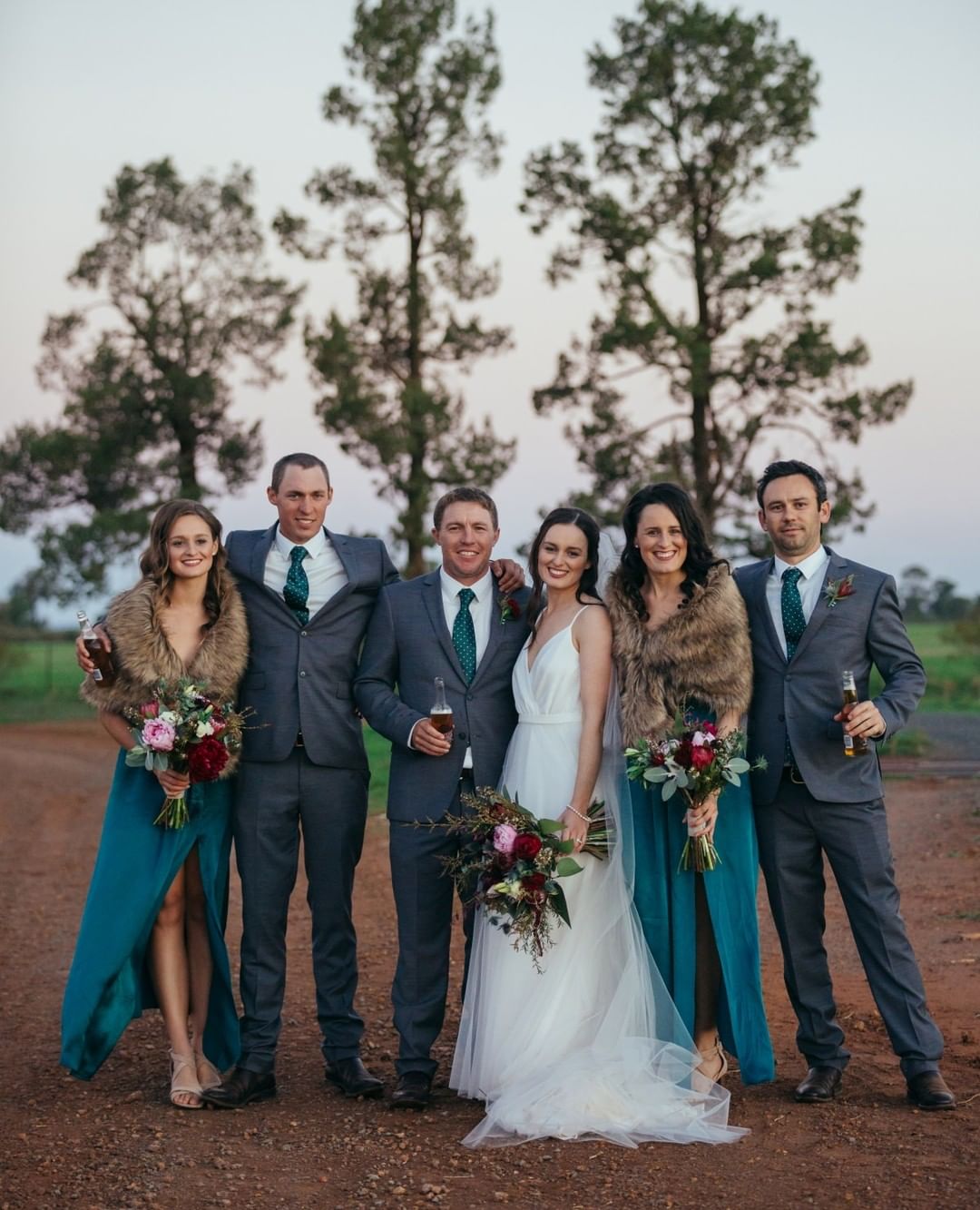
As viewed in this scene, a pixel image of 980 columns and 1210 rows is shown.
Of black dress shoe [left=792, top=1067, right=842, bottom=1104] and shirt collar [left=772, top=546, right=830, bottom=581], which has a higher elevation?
shirt collar [left=772, top=546, right=830, bottom=581]

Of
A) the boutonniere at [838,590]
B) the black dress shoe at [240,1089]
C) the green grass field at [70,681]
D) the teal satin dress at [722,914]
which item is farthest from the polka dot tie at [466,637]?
the green grass field at [70,681]

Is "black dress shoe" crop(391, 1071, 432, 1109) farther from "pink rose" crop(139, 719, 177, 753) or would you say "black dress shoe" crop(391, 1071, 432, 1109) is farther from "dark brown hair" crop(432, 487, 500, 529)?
"dark brown hair" crop(432, 487, 500, 529)

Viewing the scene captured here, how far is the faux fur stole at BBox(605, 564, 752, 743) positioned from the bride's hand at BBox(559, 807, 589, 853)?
0.39 metres

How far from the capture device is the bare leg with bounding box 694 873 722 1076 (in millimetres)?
5953

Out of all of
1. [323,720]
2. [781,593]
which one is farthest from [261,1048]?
A: [781,593]

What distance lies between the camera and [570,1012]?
19.2 ft

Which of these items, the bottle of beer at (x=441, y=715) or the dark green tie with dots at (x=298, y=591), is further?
the dark green tie with dots at (x=298, y=591)

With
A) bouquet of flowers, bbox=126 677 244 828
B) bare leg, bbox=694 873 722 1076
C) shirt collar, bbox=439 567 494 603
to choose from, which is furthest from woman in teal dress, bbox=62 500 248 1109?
bare leg, bbox=694 873 722 1076

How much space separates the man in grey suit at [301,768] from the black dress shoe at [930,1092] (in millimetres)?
2248

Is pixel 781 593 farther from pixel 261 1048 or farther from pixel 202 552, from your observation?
pixel 261 1048

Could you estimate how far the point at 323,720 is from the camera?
20.4ft

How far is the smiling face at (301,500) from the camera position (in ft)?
20.7

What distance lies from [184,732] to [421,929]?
53.1 inches

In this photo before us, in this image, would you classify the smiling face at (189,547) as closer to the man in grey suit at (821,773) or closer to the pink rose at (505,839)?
the pink rose at (505,839)
